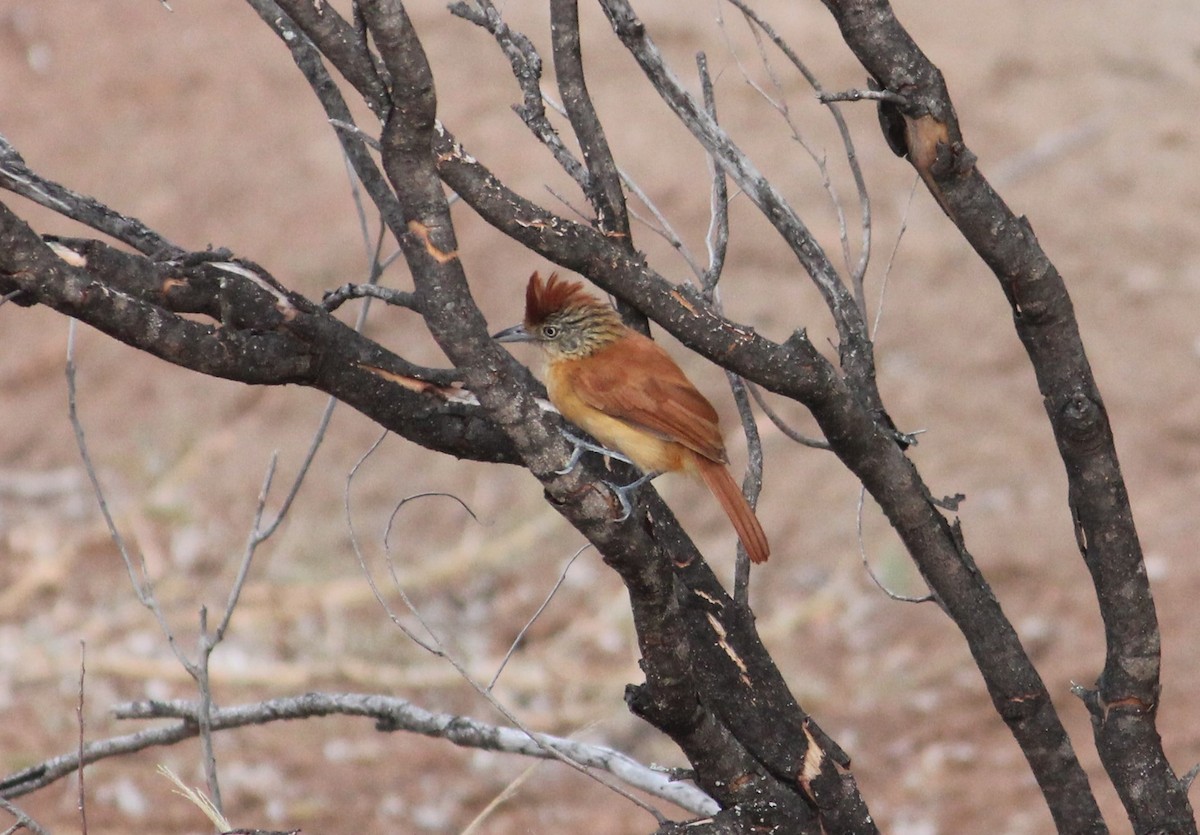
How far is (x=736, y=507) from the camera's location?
4.02 meters

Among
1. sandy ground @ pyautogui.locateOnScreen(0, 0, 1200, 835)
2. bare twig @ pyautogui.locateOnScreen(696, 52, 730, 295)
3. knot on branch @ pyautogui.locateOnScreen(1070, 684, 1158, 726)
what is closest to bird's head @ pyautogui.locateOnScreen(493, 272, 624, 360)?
bare twig @ pyautogui.locateOnScreen(696, 52, 730, 295)

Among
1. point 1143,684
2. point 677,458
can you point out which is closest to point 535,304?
point 677,458

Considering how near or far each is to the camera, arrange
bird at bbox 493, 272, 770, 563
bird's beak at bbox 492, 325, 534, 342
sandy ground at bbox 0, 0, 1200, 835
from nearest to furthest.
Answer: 1. bird at bbox 493, 272, 770, 563
2. bird's beak at bbox 492, 325, 534, 342
3. sandy ground at bbox 0, 0, 1200, 835

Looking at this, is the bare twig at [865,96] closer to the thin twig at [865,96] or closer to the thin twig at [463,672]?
the thin twig at [865,96]

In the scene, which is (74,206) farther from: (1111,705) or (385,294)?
(1111,705)

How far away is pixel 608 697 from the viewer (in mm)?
7254

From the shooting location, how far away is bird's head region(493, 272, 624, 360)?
4.38m

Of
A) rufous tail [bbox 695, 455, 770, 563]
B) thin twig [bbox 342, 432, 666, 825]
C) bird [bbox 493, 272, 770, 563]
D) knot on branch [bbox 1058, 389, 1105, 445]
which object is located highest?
bird [bbox 493, 272, 770, 563]

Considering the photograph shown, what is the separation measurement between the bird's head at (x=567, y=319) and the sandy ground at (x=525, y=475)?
221 centimetres

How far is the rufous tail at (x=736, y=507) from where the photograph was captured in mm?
3809

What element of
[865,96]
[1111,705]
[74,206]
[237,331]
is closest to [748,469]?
[1111,705]

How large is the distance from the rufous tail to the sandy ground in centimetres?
215

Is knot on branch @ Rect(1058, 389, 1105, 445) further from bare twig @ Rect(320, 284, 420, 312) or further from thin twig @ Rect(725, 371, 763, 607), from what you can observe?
bare twig @ Rect(320, 284, 420, 312)

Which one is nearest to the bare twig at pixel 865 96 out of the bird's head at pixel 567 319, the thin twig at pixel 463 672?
the thin twig at pixel 463 672
